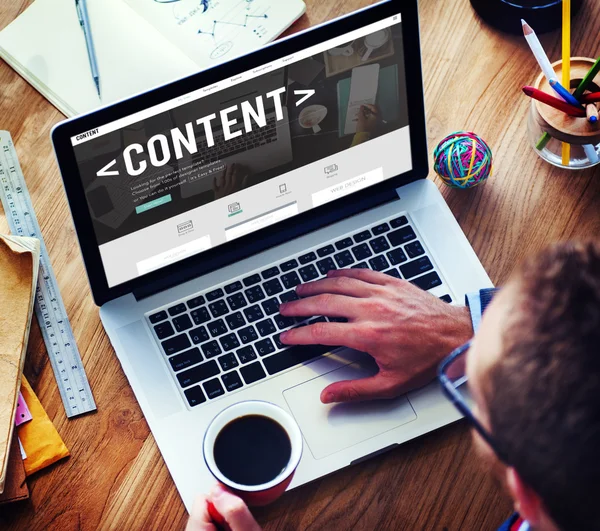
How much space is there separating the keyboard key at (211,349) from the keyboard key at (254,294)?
0.25 feet

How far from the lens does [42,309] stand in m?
1.05

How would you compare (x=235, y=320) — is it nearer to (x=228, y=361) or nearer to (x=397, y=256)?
(x=228, y=361)

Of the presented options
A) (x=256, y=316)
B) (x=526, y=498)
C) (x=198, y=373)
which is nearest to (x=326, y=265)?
(x=256, y=316)

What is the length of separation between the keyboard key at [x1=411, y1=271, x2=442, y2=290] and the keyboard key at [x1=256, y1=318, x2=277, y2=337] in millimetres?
201

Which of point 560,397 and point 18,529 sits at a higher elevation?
point 560,397

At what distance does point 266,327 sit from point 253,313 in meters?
0.03

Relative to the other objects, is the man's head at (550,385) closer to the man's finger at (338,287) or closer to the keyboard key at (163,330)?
the man's finger at (338,287)

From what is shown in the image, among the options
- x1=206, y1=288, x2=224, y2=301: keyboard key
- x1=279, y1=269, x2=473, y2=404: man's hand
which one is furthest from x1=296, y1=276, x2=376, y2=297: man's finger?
x1=206, y1=288, x2=224, y2=301: keyboard key

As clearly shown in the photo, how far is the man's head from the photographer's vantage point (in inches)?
23.4

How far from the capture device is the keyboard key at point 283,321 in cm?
102

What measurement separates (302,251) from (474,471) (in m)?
0.36

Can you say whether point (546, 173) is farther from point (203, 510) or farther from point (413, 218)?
point (203, 510)

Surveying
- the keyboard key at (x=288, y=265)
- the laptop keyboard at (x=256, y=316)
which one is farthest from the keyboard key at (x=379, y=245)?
the keyboard key at (x=288, y=265)

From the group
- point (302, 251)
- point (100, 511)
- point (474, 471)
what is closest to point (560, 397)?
point (474, 471)
